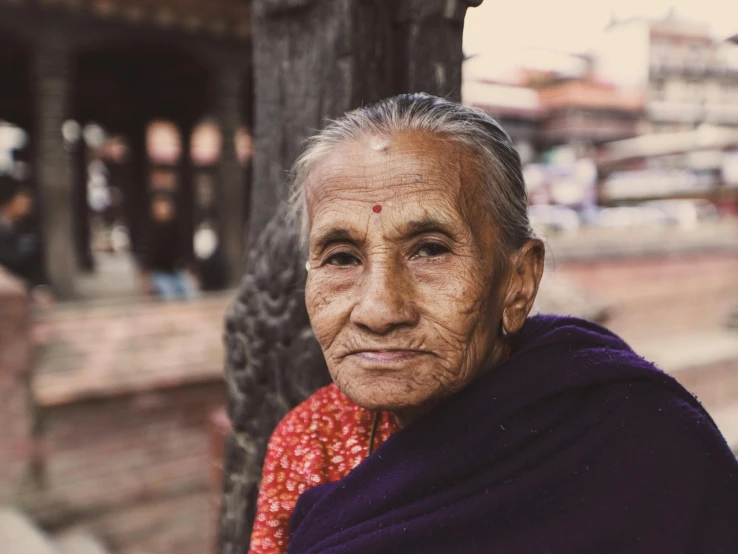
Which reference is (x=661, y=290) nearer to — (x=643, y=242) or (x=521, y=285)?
(x=643, y=242)

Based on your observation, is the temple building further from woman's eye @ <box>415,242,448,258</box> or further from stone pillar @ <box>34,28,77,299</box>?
woman's eye @ <box>415,242,448,258</box>

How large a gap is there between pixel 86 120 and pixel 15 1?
5072mm

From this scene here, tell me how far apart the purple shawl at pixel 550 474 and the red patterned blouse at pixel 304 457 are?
0.35 feet

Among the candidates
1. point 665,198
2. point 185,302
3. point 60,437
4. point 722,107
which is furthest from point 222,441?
point 722,107

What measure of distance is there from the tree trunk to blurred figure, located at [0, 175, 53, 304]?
4198 mm

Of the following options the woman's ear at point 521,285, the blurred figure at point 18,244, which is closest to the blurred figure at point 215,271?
the blurred figure at point 18,244

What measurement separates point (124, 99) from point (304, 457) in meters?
10.1

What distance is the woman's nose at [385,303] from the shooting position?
0.98m

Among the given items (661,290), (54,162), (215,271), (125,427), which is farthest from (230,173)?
(661,290)

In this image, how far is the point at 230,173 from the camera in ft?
24.8

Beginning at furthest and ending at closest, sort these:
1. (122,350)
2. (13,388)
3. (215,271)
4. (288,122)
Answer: (215,271), (122,350), (13,388), (288,122)

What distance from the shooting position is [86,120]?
34.6 ft

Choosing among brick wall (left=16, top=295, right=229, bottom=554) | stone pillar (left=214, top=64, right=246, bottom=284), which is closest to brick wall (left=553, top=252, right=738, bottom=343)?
stone pillar (left=214, top=64, right=246, bottom=284)

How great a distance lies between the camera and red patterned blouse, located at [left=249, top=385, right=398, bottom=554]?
3.78 ft
